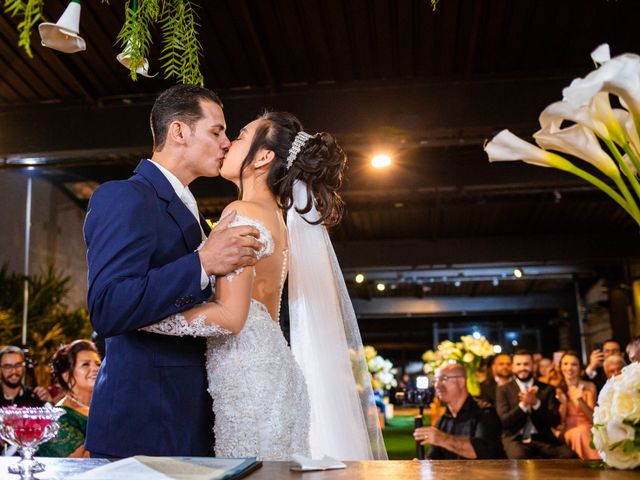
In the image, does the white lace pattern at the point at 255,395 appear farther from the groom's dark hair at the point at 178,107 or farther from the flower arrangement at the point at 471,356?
the flower arrangement at the point at 471,356

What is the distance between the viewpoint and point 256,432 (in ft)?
7.02

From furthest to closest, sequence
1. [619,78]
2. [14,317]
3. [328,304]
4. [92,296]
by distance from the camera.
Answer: [14,317] < [328,304] < [92,296] < [619,78]

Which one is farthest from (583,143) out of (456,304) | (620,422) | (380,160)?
(456,304)

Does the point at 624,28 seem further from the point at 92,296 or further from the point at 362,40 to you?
the point at 92,296

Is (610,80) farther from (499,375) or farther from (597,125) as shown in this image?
(499,375)

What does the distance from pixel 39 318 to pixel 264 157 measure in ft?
25.9

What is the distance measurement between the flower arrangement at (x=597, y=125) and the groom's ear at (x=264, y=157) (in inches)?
50.4

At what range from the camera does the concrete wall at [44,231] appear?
34.1 feet

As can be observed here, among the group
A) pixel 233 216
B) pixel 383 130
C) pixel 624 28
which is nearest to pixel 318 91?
pixel 383 130

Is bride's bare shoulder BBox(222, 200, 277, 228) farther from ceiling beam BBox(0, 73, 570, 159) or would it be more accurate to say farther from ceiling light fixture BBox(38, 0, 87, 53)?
ceiling beam BBox(0, 73, 570, 159)

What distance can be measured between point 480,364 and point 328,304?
18.5ft

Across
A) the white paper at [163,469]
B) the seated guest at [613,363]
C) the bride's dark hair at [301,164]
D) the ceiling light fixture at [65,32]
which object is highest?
the ceiling light fixture at [65,32]

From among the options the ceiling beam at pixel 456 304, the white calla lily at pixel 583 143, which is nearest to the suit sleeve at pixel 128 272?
the white calla lily at pixel 583 143

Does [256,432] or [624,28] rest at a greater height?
[624,28]
